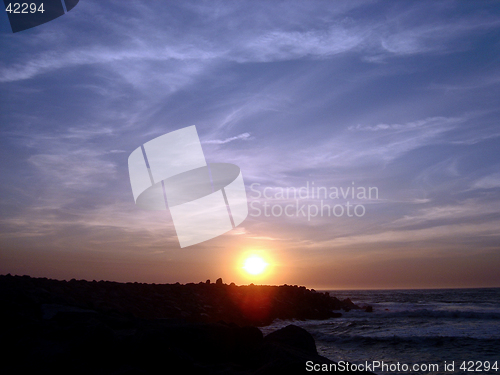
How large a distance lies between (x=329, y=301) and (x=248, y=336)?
26.0m

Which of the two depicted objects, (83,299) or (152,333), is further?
Answer: (83,299)

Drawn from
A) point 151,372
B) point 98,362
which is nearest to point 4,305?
point 98,362

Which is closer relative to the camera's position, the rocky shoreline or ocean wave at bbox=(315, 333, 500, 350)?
the rocky shoreline

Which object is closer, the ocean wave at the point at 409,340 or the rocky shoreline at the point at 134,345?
the rocky shoreline at the point at 134,345

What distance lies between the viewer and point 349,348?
1170 cm

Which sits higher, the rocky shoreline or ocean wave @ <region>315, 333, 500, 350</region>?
the rocky shoreline

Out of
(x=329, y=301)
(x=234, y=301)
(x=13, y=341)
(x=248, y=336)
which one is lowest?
(x=329, y=301)

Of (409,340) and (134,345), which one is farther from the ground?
(134,345)

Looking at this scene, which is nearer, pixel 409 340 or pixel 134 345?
pixel 134 345

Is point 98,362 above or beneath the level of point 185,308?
above

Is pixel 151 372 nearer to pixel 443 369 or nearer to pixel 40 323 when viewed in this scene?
pixel 40 323

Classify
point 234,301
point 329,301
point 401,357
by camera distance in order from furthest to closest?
point 329,301
point 234,301
point 401,357

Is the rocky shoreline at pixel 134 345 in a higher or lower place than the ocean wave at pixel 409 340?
higher

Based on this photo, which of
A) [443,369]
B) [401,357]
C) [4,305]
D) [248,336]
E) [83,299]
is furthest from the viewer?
[83,299]
